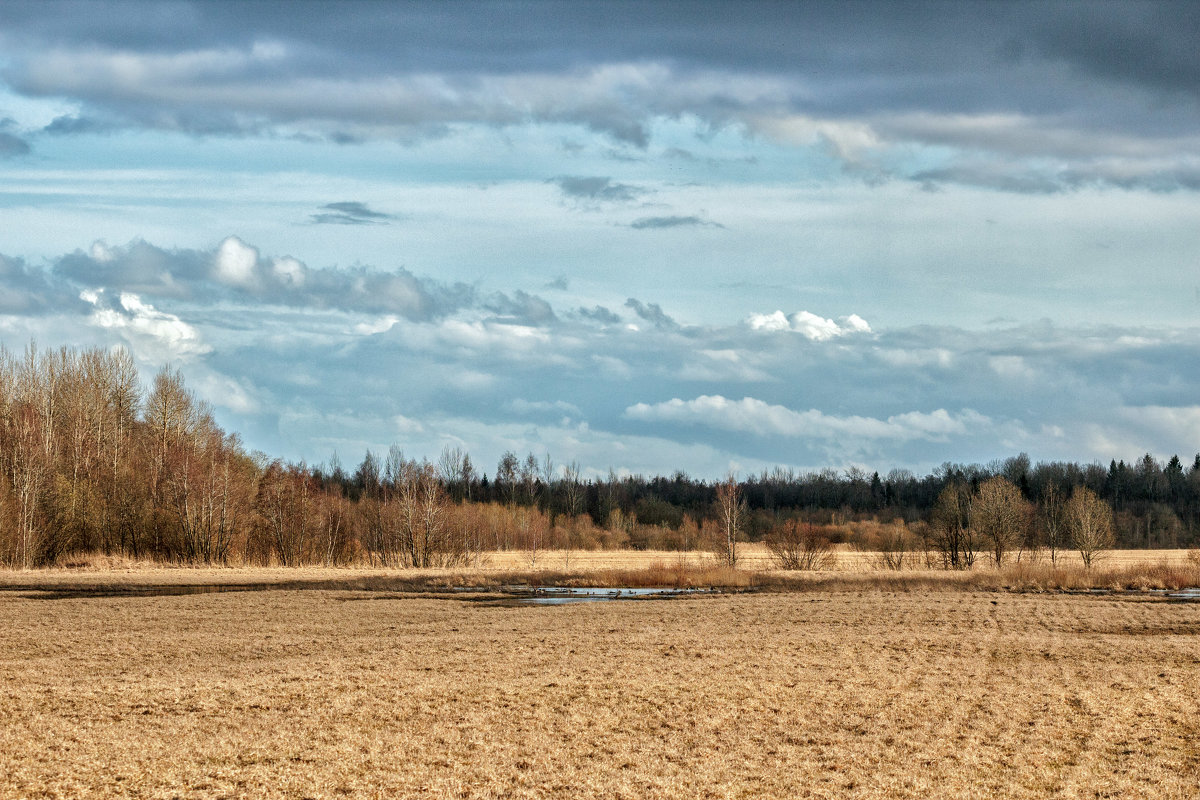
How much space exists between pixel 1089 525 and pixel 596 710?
7244 centimetres

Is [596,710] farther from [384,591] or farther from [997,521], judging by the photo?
[997,521]

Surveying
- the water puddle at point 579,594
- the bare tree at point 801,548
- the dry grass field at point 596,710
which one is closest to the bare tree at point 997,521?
the bare tree at point 801,548

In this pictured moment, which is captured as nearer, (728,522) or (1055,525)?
(728,522)

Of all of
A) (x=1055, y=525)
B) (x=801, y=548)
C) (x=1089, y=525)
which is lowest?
(x=801, y=548)

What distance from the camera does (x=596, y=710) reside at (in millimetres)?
17344

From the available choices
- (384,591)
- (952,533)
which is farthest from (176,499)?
(952,533)

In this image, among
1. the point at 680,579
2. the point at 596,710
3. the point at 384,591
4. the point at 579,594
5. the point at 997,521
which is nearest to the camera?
the point at 596,710

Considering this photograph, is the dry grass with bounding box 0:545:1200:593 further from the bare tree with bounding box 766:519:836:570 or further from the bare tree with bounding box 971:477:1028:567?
the bare tree with bounding box 971:477:1028:567

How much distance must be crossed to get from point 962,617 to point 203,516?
5697 cm

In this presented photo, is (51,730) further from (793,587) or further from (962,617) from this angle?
(793,587)

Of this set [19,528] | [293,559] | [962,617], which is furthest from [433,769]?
[293,559]

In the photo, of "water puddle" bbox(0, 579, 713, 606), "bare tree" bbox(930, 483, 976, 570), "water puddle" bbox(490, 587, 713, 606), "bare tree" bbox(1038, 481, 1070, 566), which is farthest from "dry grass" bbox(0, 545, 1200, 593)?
"bare tree" bbox(1038, 481, 1070, 566)

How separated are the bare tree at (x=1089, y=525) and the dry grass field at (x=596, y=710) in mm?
50307

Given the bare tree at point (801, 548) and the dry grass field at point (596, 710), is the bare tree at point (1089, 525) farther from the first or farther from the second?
the dry grass field at point (596, 710)
